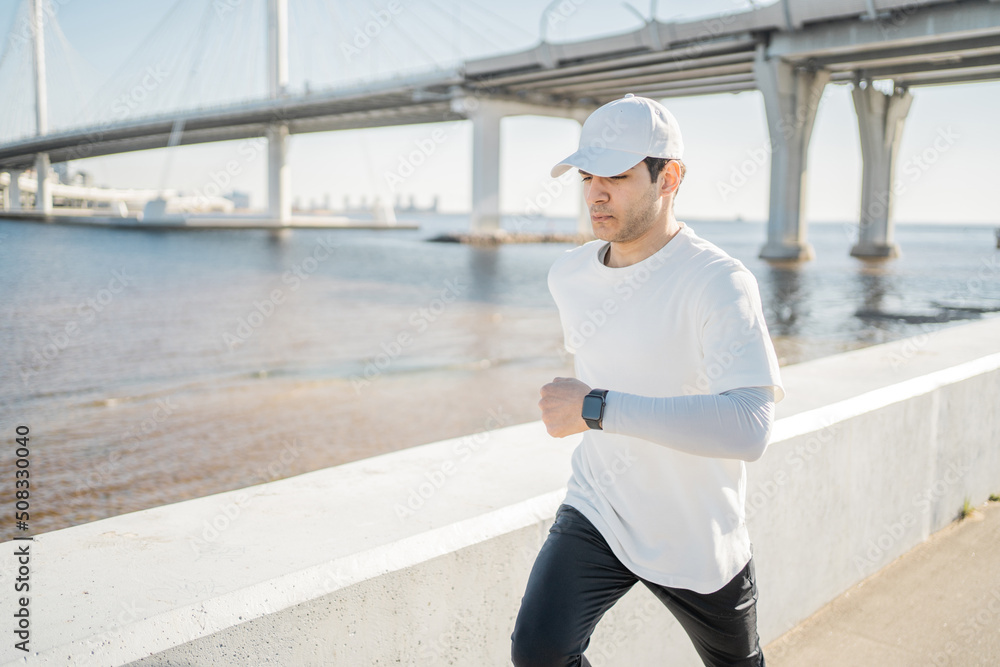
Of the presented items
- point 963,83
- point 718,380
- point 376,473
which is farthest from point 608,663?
point 963,83

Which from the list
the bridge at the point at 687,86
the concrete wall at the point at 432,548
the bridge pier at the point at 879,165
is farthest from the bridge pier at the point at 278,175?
the concrete wall at the point at 432,548

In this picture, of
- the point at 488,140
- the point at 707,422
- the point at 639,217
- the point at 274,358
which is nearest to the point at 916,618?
the point at 707,422

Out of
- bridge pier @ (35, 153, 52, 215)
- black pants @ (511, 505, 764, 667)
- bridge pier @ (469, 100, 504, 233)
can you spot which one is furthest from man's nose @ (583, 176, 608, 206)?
bridge pier @ (35, 153, 52, 215)

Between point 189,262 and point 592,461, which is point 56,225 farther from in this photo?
point 592,461

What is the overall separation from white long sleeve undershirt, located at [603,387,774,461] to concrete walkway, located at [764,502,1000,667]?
1.50 meters

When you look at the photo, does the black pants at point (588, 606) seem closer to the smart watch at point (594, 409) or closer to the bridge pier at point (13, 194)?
the smart watch at point (594, 409)

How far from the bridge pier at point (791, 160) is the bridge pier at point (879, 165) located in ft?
22.7

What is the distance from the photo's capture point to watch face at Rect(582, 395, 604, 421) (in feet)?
5.16

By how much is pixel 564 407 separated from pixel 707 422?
0.98 feet

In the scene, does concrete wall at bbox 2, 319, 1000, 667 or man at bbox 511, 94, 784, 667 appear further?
man at bbox 511, 94, 784, 667

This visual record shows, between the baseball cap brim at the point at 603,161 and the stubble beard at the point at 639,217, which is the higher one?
the baseball cap brim at the point at 603,161

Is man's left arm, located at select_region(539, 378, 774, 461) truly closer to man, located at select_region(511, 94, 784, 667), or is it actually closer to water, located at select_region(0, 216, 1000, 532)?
man, located at select_region(511, 94, 784, 667)

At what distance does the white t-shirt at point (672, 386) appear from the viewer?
158 cm

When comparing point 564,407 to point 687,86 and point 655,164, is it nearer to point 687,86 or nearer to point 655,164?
point 655,164
